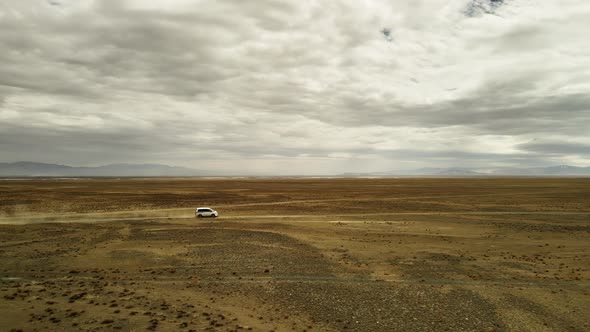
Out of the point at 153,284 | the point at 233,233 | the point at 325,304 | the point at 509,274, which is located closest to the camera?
the point at 325,304

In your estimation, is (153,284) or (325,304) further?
(153,284)

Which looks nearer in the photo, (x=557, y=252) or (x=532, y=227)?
(x=557, y=252)

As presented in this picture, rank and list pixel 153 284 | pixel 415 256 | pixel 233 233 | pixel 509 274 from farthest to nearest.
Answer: pixel 233 233 < pixel 415 256 < pixel 509 274 < pixel 153 284

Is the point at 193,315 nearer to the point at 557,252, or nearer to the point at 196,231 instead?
the point at 196,231

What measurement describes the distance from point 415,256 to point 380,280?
665 centimetres

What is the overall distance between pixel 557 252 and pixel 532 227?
12215 mm

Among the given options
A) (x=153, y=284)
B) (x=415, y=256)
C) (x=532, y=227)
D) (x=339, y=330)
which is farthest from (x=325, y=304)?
(x=532, y=227)

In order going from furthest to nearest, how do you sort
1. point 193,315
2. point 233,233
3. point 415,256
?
point 233,233, point 415,256, point 193,315

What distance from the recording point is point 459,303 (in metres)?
15.5

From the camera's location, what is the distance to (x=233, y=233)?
108 feet

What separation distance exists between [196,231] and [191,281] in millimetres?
16228

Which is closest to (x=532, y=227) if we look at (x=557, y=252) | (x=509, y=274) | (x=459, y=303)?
(x=557, y=252)

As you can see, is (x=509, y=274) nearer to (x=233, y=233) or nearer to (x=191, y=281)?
(x=191, y=281)

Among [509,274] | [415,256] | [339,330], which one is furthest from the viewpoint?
[415,256]
